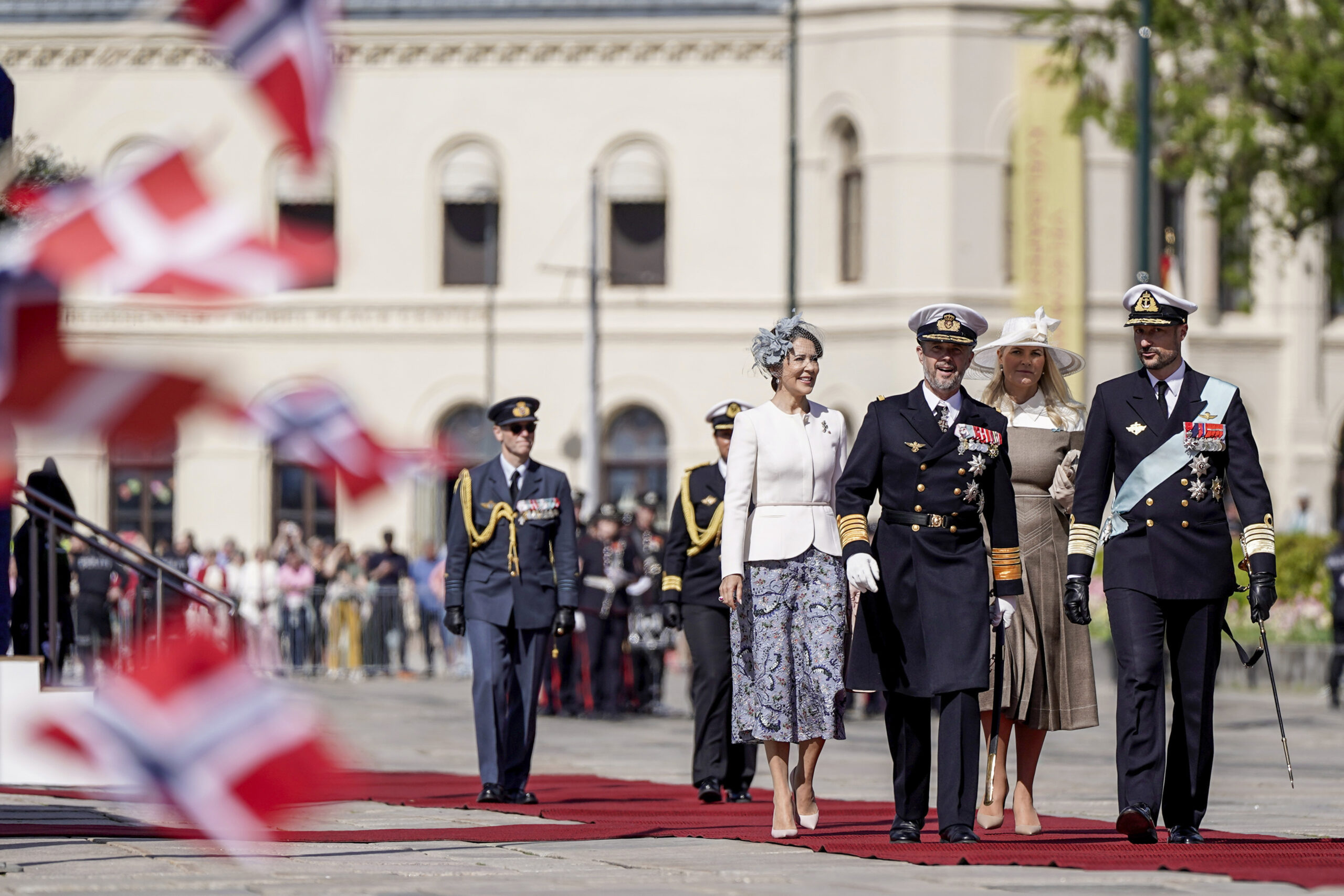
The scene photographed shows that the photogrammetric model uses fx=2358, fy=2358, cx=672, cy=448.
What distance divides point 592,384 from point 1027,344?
29.7 meters

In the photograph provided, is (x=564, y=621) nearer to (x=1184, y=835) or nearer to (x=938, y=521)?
(x=938, y=521)

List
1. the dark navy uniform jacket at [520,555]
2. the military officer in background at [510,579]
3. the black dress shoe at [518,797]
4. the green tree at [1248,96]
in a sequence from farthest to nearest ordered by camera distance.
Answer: the green tree at [1248,96], the dark navy uniform jacket at [520,555], the military officer in background at [510,579], the black dress shoe at [518,797]

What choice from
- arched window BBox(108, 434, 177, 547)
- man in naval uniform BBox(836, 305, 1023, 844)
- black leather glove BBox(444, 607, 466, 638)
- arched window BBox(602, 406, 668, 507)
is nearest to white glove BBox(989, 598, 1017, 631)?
man in naval uniform BBox(836, 305, 1023, 844)

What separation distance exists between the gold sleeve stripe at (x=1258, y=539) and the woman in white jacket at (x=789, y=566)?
170cm

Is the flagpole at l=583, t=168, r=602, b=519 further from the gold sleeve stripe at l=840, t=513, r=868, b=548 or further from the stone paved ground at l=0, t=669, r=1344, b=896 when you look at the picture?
the gold sleeve stripe at l=840, t=513, r=868, b=548

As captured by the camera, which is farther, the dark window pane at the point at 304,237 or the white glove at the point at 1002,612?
the white glove at the point at 1002,612

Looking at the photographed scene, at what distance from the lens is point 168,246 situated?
11.2 ft

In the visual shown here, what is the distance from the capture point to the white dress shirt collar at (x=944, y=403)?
912cm

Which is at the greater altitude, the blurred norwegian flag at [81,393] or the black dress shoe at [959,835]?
the blurred norwegian flag at [81,393]

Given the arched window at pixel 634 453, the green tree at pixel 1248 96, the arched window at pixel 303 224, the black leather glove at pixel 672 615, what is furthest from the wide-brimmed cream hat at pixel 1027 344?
the arched window at pixel 634 453

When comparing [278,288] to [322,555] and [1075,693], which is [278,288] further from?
[322,555]

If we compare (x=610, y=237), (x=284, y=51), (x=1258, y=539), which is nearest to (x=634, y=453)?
(x=610, y=237)

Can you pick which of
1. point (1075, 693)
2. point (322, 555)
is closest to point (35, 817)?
point (1075, 693)

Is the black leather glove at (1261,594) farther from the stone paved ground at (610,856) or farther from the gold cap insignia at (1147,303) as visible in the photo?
the stone paved ground at (610,856)
